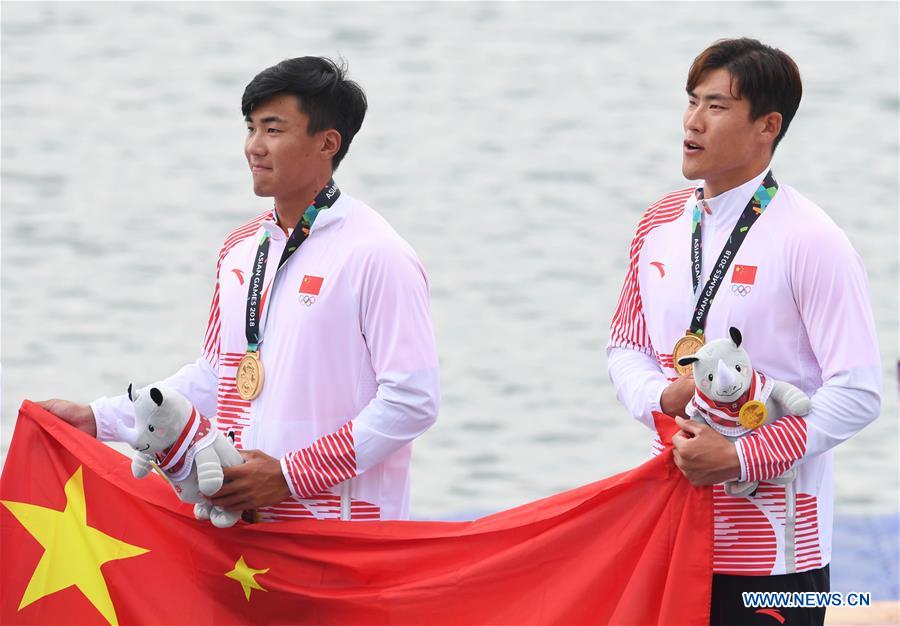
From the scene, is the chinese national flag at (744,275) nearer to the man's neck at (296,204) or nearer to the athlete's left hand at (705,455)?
the athlete's left hand at (705,455)

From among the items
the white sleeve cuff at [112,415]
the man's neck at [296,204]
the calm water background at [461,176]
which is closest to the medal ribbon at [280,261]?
the man's neck at [296,204]

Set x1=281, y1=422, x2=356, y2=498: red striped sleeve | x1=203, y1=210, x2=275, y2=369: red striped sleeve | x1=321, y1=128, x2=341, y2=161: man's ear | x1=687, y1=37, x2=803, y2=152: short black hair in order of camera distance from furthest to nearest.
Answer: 1. x1=203, y1=210, x2=275, y2=369: red striped sleeve
2. x1=321, y1=128, x2=341, y2=161: man's ear
3. x1=281, y1=422, x2=356, y2=498: red striped sleeve
4. x1=687, y1=37, x2=803, y2=152: short black hair

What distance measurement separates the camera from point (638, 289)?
3629 millimetres

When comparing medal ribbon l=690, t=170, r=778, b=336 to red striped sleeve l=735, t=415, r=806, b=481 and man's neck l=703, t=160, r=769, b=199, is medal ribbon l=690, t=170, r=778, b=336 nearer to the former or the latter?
man's neck l=703, t=160, r=769, b=199

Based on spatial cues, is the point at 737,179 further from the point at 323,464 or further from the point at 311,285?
the point at 323,464

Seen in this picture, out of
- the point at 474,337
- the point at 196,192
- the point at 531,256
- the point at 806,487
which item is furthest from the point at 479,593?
the point at 196,192

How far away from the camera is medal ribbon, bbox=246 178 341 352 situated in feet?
12.2

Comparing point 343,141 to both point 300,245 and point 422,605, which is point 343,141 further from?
point 422,605

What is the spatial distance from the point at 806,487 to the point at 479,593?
2.40ft

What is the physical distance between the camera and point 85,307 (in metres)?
10.5

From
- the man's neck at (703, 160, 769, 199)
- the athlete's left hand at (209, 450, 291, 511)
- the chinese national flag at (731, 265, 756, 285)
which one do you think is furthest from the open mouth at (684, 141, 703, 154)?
the athlete's left hand at (209, 450, 291, 511)

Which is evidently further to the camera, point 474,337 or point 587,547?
point 474,337

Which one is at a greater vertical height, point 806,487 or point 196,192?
point 196,192

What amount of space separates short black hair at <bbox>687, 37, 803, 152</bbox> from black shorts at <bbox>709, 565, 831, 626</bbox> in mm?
910
